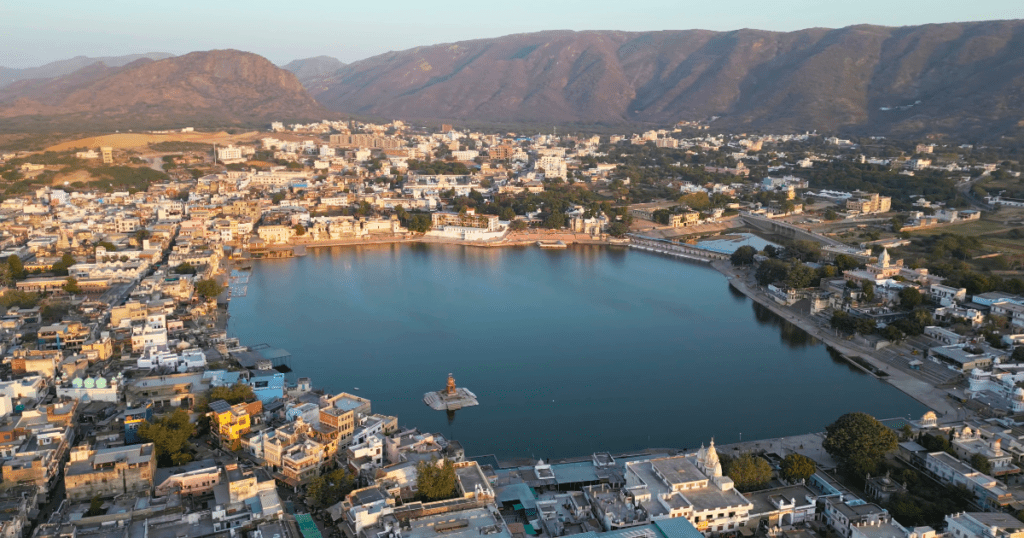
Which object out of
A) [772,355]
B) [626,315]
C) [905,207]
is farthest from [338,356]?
[905,207]

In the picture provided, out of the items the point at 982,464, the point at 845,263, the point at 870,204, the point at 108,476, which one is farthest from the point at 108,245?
the point at 870,204

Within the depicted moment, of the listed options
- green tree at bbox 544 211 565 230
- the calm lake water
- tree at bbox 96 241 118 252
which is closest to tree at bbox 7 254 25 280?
tree at bbox 96 241 118 252

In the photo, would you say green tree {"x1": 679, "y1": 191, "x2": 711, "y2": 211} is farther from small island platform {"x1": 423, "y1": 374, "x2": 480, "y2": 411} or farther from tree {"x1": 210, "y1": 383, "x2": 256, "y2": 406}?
tree {"x1": 210, "y1": 383, "x2": 256, "y2": 406}

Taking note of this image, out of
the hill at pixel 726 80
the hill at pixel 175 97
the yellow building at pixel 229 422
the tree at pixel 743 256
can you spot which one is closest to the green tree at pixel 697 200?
the tree at pixel 743 256

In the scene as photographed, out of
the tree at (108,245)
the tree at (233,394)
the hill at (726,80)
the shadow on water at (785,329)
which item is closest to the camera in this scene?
the tree at (233,394)

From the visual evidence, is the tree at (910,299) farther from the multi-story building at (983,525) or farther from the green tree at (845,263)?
the multi-story building at (983,525)

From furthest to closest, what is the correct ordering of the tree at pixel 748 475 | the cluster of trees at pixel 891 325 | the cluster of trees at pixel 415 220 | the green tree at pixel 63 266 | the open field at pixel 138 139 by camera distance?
the open field at pixel 138 139 < the cluster of trees at pixel 415 220 < the green tree at pixel 63 266 < the cluster of trees at pixel 891 325 < the tree at pixel 748 475
